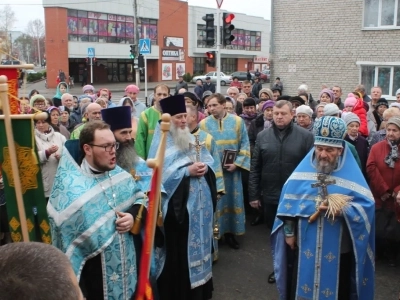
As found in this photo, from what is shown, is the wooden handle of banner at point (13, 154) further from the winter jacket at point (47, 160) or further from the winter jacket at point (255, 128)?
the winter jacket at point (255, 128)

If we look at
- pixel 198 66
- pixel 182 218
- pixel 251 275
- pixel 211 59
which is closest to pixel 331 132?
pixel 182 218

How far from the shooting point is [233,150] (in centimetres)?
591

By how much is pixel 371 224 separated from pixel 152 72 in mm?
43656

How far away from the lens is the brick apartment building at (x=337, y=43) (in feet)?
56.1

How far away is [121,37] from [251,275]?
40530 millimetres

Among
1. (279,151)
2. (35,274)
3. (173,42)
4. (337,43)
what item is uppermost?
(173,42)

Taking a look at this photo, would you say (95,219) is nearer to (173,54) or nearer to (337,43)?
(337,43)

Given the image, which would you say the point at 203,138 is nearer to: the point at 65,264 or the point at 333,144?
the point at 333,144

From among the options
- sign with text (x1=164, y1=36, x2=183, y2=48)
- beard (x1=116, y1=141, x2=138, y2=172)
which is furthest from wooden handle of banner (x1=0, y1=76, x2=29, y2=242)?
sign with text (x1=164, y1=36, x2=183, y2=48)

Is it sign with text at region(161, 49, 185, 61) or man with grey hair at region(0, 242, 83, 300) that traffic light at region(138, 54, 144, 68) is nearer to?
man with grey hair at region(0, 242, 83, 300)

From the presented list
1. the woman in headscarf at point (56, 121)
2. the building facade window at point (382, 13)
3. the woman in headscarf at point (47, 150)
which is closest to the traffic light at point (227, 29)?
the woman in headscarf at point (56, 121)

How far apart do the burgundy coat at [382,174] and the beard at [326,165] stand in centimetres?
206

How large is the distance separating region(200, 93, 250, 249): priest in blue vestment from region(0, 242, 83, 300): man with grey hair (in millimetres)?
4637

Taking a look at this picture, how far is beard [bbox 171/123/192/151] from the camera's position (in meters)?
4.35
